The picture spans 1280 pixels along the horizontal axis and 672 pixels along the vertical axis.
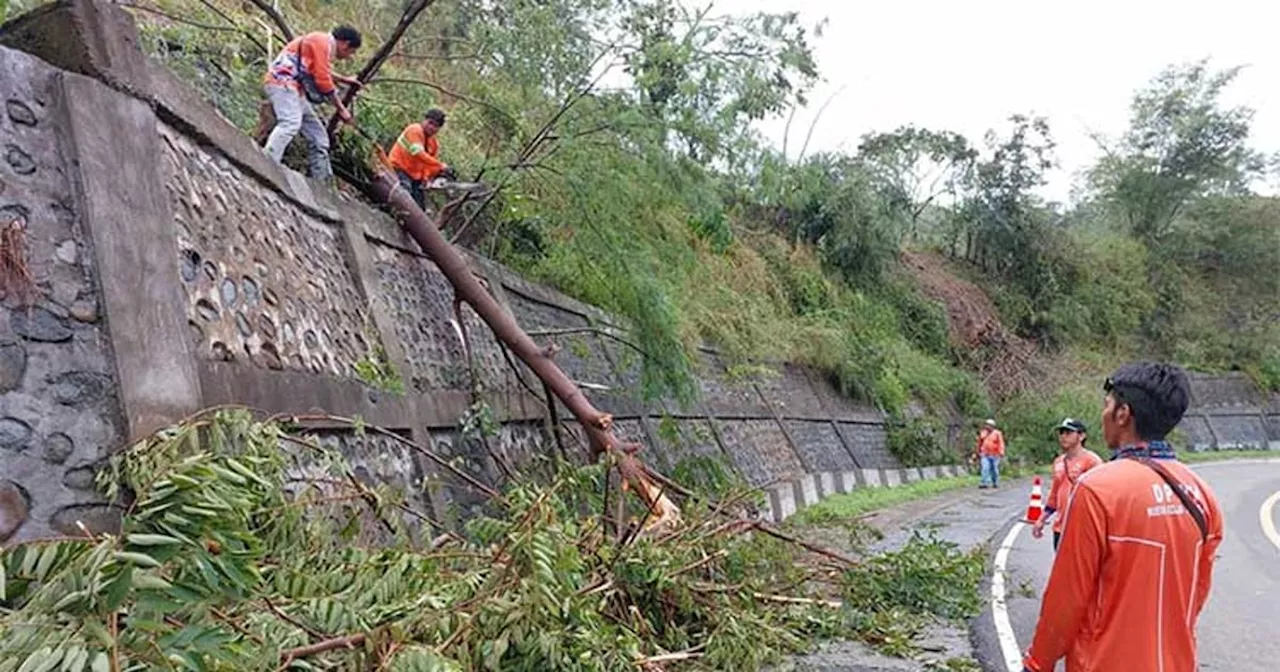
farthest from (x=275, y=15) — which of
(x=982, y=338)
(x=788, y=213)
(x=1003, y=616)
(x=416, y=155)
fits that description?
(x=982, y=338)

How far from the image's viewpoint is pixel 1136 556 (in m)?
2.68

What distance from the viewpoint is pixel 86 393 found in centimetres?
342

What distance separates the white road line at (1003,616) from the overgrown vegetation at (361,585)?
0.32 m

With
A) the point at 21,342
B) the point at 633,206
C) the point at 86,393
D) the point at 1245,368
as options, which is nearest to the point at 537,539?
the point at 86,393

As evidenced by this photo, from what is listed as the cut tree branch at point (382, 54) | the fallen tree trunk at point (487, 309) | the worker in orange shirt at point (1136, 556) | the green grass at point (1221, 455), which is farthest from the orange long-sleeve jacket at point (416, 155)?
the green grass at point (1221, 455)

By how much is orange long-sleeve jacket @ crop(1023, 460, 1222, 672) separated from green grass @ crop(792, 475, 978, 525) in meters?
9.39

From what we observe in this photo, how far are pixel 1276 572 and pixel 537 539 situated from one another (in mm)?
9516

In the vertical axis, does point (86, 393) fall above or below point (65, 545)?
above

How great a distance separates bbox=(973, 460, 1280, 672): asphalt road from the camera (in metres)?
5.99

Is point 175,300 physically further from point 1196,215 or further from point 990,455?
point 1196,215

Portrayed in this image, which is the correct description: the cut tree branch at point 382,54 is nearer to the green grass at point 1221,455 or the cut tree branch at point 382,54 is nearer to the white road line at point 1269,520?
the white road line at point 1269,520

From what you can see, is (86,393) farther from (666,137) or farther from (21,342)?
(666,137)

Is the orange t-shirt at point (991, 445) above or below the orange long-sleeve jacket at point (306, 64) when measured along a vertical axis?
below

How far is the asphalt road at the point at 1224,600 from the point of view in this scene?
5.99 m
